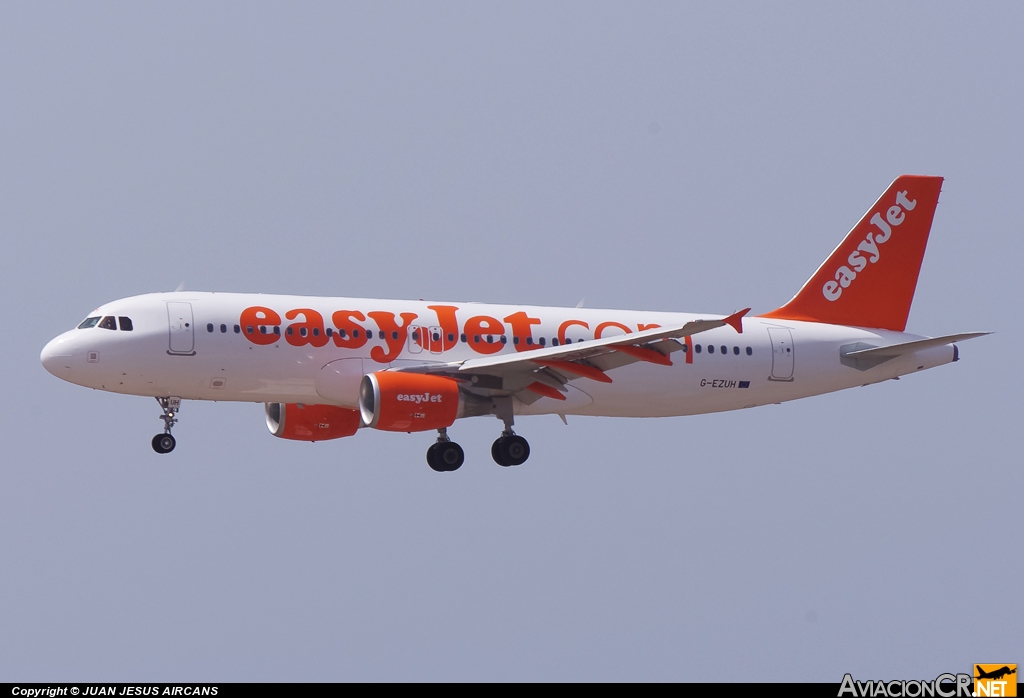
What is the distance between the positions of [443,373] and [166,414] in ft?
25.6

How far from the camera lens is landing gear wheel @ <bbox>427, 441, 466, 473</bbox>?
159 feet

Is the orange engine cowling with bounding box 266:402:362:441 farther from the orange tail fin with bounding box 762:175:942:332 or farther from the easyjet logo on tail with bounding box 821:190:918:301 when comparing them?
the easyjet logo on tail with bounding box 821:190:918:301

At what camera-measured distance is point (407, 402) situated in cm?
4512

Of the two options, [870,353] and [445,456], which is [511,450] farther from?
[870,353]

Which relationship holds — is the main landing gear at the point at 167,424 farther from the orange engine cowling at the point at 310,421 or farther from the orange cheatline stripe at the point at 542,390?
the orange cheatline stripe at the point at 542,390

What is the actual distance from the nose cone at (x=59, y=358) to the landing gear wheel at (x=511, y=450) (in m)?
12.1

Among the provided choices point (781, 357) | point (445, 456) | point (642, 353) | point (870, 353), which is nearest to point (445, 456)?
point (445, 456)

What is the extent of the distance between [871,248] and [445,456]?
15769mm

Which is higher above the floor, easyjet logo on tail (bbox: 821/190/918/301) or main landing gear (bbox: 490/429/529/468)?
easyjet logo on tail (bbox: 821/190/918/301)

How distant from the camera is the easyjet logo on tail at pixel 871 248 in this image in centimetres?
5325

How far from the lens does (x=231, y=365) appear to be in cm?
4534

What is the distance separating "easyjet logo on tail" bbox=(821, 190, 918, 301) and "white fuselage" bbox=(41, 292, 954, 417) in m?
1.50

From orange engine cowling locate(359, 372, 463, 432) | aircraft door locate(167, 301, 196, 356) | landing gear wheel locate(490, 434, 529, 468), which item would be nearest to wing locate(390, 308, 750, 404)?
orange engine cowling locate(359, 372, 463, 432)

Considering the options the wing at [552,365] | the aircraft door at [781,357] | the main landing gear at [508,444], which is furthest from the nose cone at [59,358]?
the aircraft door at [781,357]
